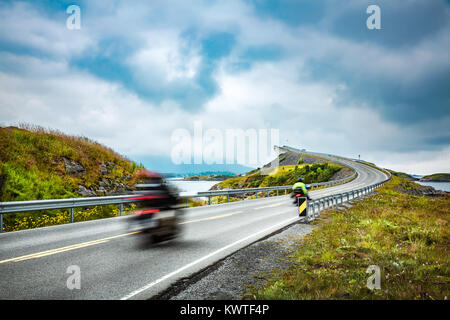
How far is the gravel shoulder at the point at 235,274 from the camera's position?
396 centimetres

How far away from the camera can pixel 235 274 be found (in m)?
4.89

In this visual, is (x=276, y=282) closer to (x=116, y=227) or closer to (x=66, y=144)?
(x=116, y=227)

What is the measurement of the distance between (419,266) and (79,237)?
346 inches

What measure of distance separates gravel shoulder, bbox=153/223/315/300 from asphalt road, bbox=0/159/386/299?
29 centimetres

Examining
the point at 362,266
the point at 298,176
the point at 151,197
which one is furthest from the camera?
the point at 298,176

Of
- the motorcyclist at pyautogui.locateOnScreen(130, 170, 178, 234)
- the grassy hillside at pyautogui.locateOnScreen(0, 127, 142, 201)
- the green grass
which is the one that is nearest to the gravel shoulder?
the green grass

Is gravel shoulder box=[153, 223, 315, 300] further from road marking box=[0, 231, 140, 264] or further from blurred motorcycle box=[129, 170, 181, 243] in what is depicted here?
road marking box=[0, 231, 140, 264]

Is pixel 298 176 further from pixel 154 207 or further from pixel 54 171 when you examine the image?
pixel 154 207

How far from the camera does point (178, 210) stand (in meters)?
7.81

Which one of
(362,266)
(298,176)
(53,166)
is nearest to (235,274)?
(362,266)

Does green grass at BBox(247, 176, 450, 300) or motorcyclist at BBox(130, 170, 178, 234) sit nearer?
green grass at BBox(247, 176, 450, 300)

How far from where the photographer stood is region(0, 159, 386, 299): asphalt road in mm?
4105

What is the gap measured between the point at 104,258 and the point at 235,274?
3065 mm

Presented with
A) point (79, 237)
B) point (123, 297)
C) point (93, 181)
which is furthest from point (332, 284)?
point (93, 181)
